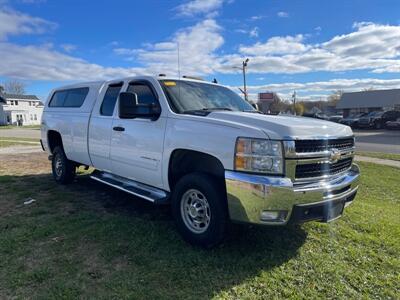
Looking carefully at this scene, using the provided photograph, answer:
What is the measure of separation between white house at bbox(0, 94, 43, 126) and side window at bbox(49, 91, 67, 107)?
6194 cm

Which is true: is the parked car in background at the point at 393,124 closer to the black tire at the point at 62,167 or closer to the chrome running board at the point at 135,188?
the black tire at the point at 62,167

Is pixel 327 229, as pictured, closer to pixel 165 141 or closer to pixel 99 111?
pixel 165 141

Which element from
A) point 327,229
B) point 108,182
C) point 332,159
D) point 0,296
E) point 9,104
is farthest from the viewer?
point 9,104

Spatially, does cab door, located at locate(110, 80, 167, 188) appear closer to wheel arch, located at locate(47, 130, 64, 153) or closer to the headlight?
the headlight

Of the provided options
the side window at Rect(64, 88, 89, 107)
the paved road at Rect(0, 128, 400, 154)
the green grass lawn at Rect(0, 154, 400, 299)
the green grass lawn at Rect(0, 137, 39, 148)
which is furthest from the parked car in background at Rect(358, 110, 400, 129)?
the side window at Rect(64, 88, 89, 107)

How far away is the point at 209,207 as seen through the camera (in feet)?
12.3

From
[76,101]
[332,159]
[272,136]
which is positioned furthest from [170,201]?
[76,101]

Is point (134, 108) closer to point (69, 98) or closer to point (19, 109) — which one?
point (69, 98)

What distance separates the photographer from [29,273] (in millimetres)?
3408

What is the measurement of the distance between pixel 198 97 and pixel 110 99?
172 centimetres

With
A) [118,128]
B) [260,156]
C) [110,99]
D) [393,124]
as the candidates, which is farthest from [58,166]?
[393,124]

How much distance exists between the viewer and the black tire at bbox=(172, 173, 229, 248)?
3.65m

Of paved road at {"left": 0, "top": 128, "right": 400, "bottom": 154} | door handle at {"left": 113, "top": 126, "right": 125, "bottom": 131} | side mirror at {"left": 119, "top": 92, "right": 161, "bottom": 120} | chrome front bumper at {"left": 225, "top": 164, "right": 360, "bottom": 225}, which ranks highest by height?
side mirror at {"left": 119, "top": 92, "right": 161, "bottom": 120}

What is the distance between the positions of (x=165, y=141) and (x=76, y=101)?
321 centimetres
